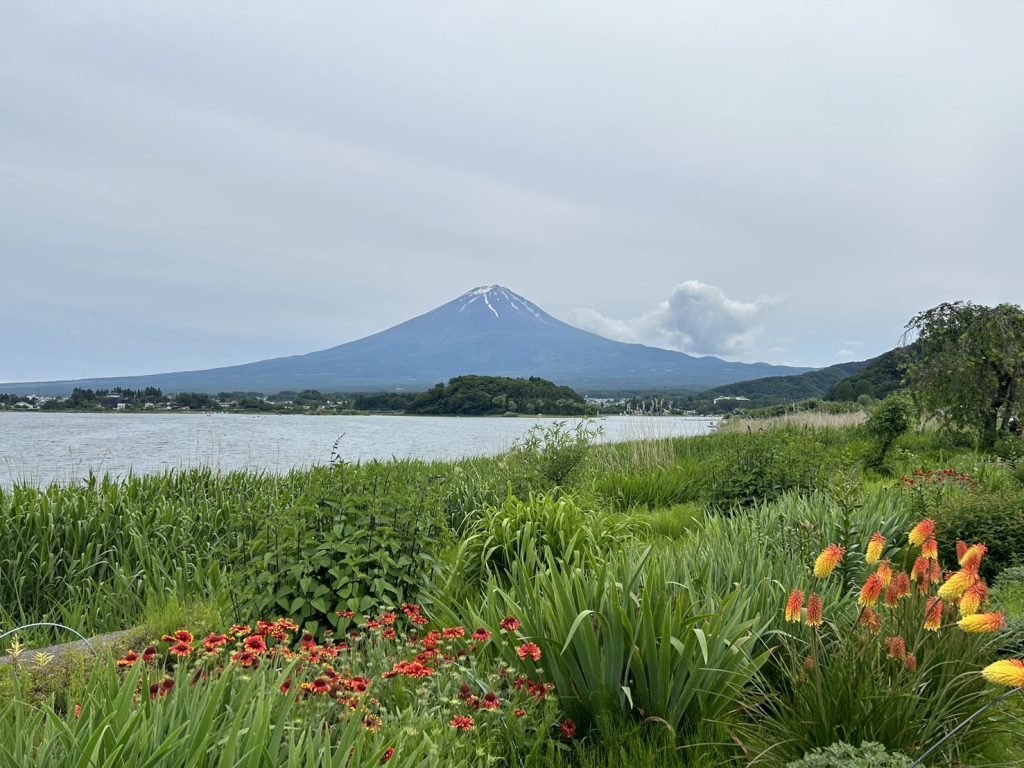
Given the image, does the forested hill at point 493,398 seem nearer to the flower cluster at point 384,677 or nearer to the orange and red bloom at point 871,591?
the flower cluster at point 384,677

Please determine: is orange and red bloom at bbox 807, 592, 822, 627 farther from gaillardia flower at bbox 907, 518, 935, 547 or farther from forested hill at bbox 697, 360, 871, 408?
forested hill at bbox 697, 360, 871, 408

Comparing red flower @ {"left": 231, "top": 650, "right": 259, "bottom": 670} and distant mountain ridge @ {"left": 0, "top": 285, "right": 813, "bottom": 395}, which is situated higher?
distant mountain ridge @ {"left": 0, "top": 285, "right": 813, "bottom": 395}

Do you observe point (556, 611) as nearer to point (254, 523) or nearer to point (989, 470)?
point (254, 523)

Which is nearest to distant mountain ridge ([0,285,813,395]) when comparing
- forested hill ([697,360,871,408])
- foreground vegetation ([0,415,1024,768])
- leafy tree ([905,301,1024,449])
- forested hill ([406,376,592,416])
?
forested hill ([697,360,871,408])

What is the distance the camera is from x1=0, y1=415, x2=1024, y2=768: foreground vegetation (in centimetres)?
200

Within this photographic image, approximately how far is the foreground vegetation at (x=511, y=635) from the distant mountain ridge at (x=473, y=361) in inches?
3981

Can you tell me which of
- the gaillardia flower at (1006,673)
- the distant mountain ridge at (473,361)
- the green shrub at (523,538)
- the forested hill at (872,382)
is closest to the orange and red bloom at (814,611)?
the gaillardia flower at (1006,673)

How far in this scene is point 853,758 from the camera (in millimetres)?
2002

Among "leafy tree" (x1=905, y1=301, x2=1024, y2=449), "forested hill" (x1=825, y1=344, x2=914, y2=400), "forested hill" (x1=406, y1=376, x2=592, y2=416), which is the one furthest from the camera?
"forested hill" (x1=406, y1=376, x2=592, y2=416)

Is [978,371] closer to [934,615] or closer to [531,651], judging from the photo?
[934,615]

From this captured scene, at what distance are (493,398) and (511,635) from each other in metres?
37.9

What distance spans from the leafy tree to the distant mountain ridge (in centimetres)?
9211

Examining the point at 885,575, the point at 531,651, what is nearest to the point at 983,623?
the point at 885,575

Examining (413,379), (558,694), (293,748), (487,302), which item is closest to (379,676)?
(558,694)
